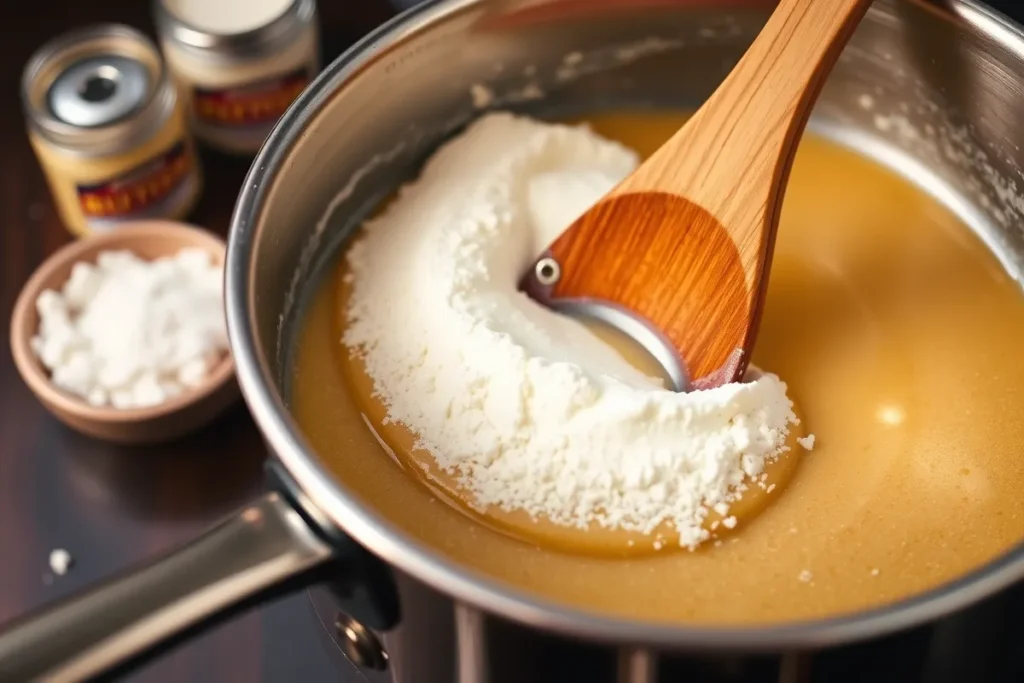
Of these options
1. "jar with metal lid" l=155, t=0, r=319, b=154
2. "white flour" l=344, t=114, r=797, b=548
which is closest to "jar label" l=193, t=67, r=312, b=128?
"jar with metal lid" l=155, t=0, r=319, b=154

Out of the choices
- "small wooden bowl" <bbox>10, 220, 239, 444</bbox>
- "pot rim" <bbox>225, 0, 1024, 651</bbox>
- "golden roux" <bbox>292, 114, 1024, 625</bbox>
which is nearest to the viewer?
"pot rim" <bbox>225, 0, 1024, 651</bbox>

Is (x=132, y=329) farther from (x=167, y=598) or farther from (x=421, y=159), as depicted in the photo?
(x=167, y=598)

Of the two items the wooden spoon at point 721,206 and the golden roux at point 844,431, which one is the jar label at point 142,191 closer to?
the golden roux at point 844,431

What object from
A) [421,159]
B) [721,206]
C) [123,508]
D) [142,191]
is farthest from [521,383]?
[142,191]

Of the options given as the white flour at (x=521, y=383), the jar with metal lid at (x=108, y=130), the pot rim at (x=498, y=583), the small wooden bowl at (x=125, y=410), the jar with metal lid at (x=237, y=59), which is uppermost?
the pot rim at (x=498, y=583)

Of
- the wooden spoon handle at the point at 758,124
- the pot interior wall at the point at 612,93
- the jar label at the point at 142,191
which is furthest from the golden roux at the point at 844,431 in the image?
the jar label at the point at 142,191

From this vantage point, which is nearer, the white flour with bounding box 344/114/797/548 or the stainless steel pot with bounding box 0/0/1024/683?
the stainless steel pot with bounding box 0/0/1024/683

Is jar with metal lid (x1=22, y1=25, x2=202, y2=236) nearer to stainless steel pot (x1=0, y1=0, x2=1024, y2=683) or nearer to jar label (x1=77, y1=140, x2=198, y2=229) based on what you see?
jar label (x1=77, y1=140, x2=198, y2=229)
